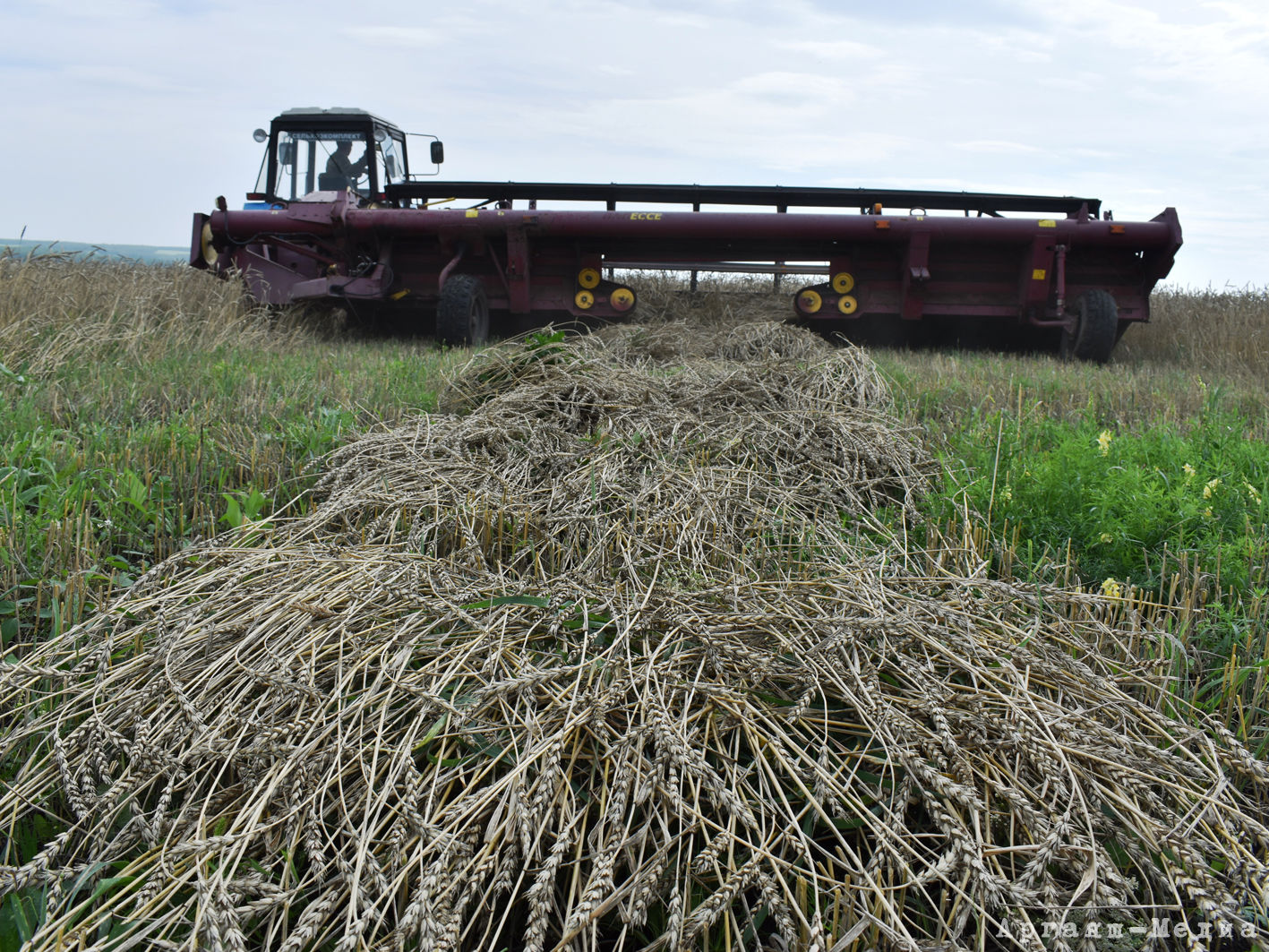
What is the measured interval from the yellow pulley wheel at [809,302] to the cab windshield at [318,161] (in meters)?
5.29

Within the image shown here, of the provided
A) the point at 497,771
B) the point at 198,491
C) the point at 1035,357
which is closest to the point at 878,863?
the point at 497,771

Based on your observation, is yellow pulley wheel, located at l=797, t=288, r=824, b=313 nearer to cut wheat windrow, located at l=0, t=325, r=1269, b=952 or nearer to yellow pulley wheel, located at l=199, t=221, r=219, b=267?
cut wheat windrow, located at l=0, t=325, r=1269, b=952

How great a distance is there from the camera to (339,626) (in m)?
1.70

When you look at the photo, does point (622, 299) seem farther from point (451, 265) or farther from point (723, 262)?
point (451, 265)

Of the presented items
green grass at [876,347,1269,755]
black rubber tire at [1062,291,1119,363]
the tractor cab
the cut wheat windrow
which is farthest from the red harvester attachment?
the cut wheat windrow

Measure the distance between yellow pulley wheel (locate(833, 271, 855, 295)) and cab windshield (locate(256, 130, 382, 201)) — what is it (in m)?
5.50

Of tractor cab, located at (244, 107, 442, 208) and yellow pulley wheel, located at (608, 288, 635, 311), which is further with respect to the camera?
tractor cab, located at (244, 107, 442, 208)

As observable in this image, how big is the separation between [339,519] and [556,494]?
2.38 ft

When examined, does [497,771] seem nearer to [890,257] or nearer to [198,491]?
[198,491]

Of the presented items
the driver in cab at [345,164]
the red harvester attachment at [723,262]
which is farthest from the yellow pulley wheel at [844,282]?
the driver in cab at [345,164]

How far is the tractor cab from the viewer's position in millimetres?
8914

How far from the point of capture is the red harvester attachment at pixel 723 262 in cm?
689

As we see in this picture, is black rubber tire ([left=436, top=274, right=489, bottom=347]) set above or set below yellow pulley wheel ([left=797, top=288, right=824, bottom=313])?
below

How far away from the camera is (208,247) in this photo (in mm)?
7391
